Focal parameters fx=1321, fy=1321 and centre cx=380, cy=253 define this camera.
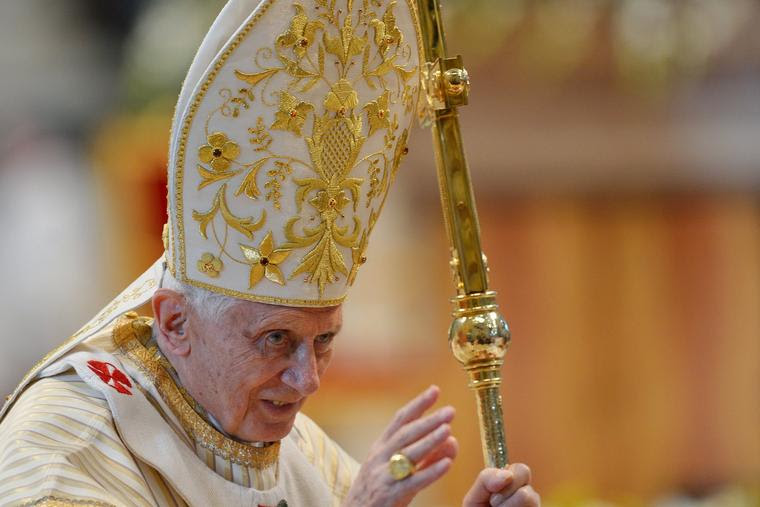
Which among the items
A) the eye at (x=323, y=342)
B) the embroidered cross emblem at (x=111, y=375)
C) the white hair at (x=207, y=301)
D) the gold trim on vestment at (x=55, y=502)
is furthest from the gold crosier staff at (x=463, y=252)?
the gold trim on vestment at (x=55, y=502)

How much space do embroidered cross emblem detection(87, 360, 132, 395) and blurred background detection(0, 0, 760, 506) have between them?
182 inches

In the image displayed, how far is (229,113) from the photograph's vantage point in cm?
276

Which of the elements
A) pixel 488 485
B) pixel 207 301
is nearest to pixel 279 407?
pixel 207 301

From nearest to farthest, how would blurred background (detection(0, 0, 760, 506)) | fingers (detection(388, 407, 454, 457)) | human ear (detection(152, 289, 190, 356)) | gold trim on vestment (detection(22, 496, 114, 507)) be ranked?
gold trim on vestment (detection(22, 496, 114, 507)), fingers (detection(388, 407, 454, 457)), human ear (detection(152, 289, 190, 356)), blurred background (detection(0, 0, 760, 506))

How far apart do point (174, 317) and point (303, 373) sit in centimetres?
31

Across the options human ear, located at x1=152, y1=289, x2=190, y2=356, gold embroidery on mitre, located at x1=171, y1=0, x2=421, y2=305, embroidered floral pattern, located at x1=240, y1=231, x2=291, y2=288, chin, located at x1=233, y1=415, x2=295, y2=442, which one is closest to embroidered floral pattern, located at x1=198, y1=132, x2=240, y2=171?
gold embroidery on mitre, located at x1=171, y1=0, x2=421, y2=305

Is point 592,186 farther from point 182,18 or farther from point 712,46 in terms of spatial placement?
point 182,18

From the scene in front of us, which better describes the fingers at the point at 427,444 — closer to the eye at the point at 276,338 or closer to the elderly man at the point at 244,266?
the elderly man at the point at 244,266

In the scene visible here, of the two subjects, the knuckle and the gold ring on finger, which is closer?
the gold ring on finger

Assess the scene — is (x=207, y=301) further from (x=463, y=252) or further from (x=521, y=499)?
(x=521, y=499)

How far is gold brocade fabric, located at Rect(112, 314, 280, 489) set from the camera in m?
2.87

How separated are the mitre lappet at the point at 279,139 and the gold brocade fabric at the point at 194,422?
0.40 feet

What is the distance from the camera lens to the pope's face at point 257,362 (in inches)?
109

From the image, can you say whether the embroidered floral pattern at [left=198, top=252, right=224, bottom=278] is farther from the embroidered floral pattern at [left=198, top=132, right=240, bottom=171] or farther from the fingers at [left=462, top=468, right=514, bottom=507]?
the fingers at [left=462, top=468, right=514, bottom=507]
